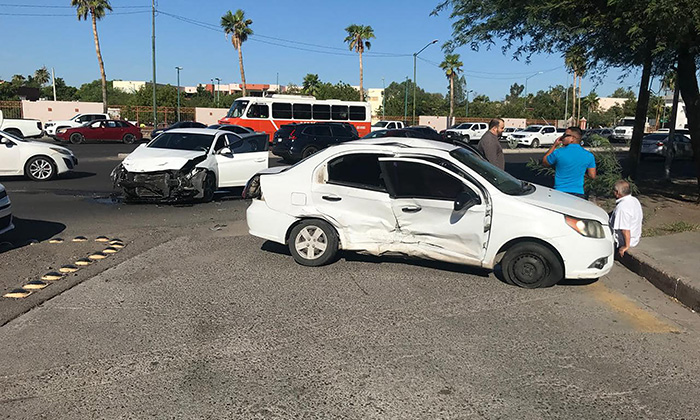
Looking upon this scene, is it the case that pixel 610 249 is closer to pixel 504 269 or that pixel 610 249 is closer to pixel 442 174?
Answer: pixel 504 269

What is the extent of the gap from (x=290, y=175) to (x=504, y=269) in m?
2.73

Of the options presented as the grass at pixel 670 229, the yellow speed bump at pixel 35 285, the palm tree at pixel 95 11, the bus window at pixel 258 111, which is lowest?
the yellow speed bump at pixel 35 285

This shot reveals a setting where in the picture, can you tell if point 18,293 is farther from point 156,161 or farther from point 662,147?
point 662,147

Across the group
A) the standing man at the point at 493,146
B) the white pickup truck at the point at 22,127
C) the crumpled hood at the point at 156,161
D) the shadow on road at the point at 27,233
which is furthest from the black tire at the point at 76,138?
the standing man at the point at 493,146

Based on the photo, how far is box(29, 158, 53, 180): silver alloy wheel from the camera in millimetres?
14758

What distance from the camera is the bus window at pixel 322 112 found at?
3183 cm

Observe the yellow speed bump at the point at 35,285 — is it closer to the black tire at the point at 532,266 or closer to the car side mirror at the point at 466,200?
the car side mirror at the point at 466,200

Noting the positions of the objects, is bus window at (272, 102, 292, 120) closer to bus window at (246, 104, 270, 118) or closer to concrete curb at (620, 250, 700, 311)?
bus window at (246, 104, 270, 118)

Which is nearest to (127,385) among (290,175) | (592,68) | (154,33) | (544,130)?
(290,175)

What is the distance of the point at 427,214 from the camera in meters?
6.44

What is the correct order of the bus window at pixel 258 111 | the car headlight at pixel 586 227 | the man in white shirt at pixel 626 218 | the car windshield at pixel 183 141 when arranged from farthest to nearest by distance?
the bus window at pixel 258 111 → the car windshield at pixel 183 141 → the man in white shirt at pixel 626 218 → the car headlight at pixel 586 227

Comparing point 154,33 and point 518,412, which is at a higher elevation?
point 154,33

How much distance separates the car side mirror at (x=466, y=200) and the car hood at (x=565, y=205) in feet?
1.63

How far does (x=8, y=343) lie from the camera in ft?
15.2
